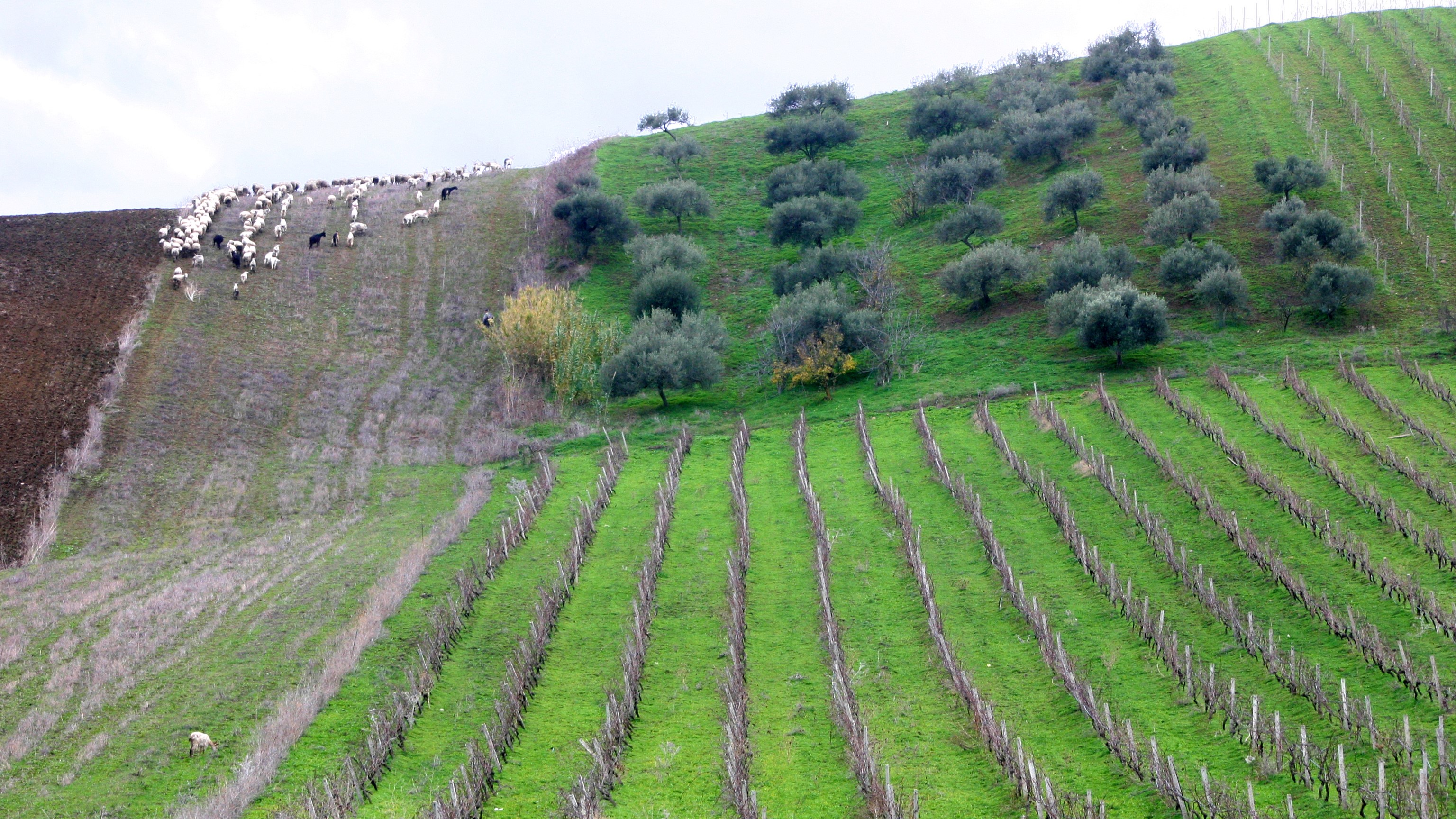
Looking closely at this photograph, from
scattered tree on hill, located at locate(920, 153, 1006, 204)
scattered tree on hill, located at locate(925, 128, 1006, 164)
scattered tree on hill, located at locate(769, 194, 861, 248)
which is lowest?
scattered tree on hill, located at locate(769, 194, 861, 248)

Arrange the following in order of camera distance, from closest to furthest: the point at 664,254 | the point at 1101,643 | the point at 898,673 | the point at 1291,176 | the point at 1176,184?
the point at 898,673, the point at 1101,643, the point at 1291,176, the point at 1176,184, the point at 664,254

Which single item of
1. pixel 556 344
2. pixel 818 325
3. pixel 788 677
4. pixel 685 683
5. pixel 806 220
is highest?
pixel 806 220

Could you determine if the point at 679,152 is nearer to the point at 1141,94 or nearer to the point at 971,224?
the point at 971,224

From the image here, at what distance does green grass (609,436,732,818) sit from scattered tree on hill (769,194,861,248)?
28.3 metres

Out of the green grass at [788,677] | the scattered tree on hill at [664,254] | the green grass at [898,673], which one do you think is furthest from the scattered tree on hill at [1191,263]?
the green grass at [788,677]

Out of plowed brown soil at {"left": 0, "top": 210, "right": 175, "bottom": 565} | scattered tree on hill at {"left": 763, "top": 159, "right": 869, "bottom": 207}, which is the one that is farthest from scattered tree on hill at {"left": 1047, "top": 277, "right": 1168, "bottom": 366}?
plowed brown soil at {"left": 0, "top": 210, "right": 175, "bottom": 565}

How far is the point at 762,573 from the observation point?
26297 mm

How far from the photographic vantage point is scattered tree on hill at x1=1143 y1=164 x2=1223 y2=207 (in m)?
51.9

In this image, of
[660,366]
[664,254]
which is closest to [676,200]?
[664,254]

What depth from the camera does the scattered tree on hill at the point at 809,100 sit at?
80438 mm

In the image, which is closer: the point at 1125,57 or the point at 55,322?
the point at 55,322

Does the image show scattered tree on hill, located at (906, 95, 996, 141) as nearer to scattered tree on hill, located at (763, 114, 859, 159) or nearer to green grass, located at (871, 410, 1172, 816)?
scattered tree on hill, located at (763, 114, 859, 159)

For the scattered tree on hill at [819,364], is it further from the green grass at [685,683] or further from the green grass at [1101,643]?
the green grass at [685,683]

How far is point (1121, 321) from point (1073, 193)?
16228 millimetres
